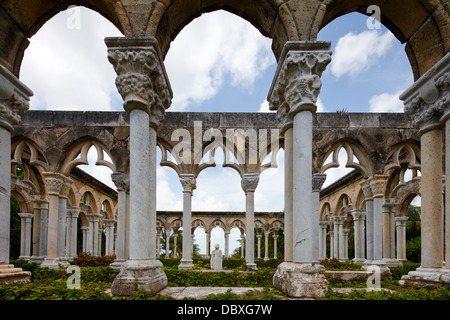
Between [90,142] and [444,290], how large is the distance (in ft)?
39.0

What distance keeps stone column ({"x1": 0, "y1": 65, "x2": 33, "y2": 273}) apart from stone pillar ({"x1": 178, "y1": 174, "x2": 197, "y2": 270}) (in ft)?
23.0

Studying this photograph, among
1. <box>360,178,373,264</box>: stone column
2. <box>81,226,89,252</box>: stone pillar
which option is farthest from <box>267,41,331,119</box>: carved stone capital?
<box>81,226,89,252</box>: stone pillar

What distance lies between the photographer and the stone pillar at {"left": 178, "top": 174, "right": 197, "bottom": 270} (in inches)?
469

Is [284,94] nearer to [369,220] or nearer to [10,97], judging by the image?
[10,97]

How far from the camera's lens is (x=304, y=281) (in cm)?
457

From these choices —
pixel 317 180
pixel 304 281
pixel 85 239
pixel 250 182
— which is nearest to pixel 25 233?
pixel 85 239

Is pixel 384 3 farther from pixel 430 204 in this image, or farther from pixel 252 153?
pixel 252 153

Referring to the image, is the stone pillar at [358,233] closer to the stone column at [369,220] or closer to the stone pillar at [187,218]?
the stone column at [369,220]

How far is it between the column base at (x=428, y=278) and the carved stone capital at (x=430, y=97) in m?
2.26

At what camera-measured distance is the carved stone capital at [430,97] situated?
195 inches

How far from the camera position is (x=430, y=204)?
17.6ft

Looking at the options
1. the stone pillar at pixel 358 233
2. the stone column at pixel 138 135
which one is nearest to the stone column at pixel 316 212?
the stone pillar at pixel 358 233

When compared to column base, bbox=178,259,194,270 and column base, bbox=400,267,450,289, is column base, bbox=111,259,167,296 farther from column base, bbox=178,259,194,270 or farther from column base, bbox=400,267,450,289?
column base, bbox=178,259,194,270
